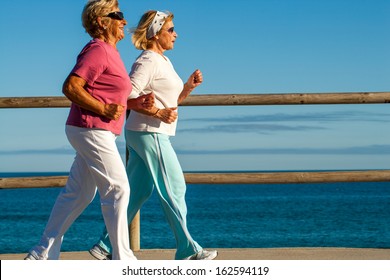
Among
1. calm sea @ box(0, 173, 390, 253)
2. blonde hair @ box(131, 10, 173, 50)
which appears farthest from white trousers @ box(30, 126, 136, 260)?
calm sea @ box(0, 173, 390, 253)

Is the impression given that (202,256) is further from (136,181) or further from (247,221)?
(247,221)

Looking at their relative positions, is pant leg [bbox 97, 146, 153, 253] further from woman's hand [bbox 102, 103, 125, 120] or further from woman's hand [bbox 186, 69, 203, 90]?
woman's hand [bbox 102, 103, 125, 120]

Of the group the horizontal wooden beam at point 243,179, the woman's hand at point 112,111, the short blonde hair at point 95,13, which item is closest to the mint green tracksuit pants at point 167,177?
the woman's hand at point 112,111

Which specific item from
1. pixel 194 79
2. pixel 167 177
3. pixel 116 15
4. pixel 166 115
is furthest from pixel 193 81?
pixel 116 15

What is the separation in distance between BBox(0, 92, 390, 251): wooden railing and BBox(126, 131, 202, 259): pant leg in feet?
3.96

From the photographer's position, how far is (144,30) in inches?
219

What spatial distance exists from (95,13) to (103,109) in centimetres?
53

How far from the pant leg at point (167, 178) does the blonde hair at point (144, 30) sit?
1.76 feet

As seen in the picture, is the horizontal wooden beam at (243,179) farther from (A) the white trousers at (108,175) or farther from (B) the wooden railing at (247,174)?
(A) the white trousers at (108,175)

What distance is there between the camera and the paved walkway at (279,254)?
249 inches

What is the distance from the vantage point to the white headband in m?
5.53

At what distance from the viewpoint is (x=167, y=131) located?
5.50m
